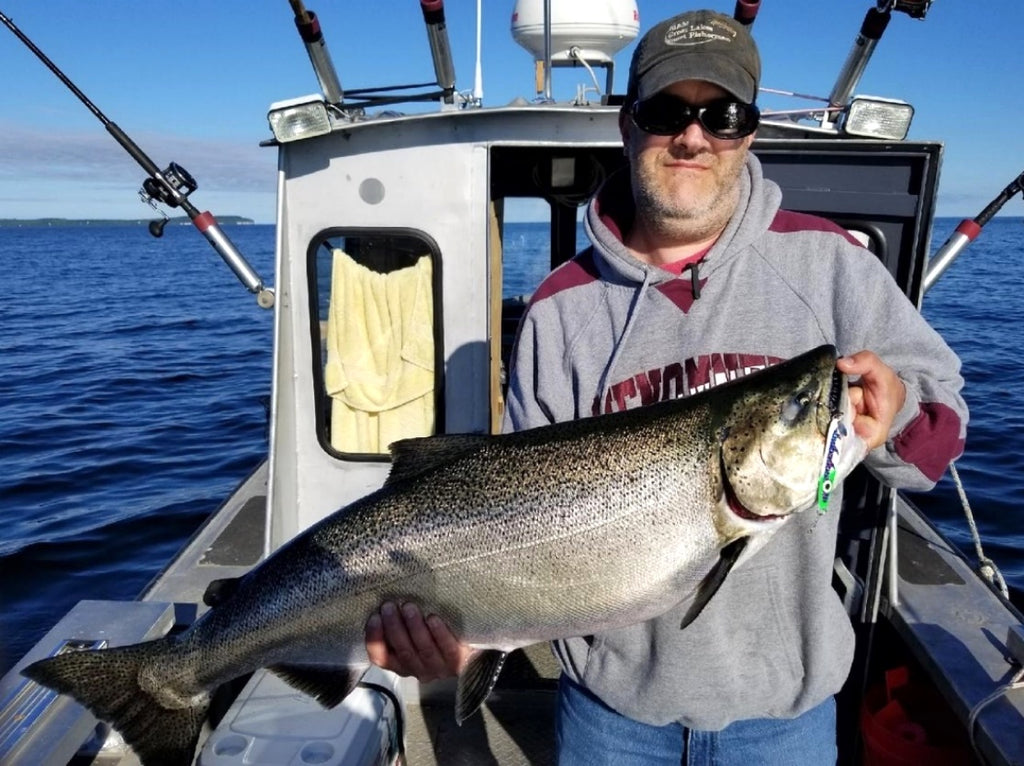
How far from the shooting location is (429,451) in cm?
268

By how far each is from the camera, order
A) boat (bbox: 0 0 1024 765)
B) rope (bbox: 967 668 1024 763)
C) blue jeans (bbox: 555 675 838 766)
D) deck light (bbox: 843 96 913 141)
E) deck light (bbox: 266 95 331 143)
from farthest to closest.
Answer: deck light (bbox: 266 95 331 143) < deck light (bbox: 843 96 913 141) < boat (bbox: 0 0 1024 765) < rope (bbox: 967 668 1024 763) < blue jeans (bbox: 555 675 838 766)

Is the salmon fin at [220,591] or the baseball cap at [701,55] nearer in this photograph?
the baseball cap at [701,55]

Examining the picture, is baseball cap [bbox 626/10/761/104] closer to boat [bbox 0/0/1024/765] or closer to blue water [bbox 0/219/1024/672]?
boat [bbox 0/0/1024/765]

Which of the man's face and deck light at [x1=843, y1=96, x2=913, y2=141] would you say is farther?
deck light at [x1=843, y1=96, x2=913, y2=141]

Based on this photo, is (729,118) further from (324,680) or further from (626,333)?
(324,680)

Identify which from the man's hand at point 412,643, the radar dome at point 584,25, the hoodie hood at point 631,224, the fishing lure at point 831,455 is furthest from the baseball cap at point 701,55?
the radar dome at point 584,25

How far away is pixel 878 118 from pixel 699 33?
180 cm

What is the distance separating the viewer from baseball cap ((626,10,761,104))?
8.38 ft

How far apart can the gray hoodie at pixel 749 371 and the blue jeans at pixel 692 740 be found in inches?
2.5

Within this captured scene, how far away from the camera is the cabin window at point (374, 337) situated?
4820 millimetres

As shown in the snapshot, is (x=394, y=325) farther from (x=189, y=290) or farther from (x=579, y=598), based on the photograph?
(x=189, y=290)

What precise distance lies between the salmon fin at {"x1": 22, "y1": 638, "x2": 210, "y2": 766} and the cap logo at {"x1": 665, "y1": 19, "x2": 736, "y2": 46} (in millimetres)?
2680

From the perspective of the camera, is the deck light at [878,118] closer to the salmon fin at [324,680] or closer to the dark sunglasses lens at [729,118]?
the dark sunglasses lens at [729,118]

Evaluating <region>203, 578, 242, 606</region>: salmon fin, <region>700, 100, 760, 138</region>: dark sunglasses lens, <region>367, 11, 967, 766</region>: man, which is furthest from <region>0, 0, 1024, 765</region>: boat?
<region>700, 100, 760, 138</region>: dark sunglasses lens
